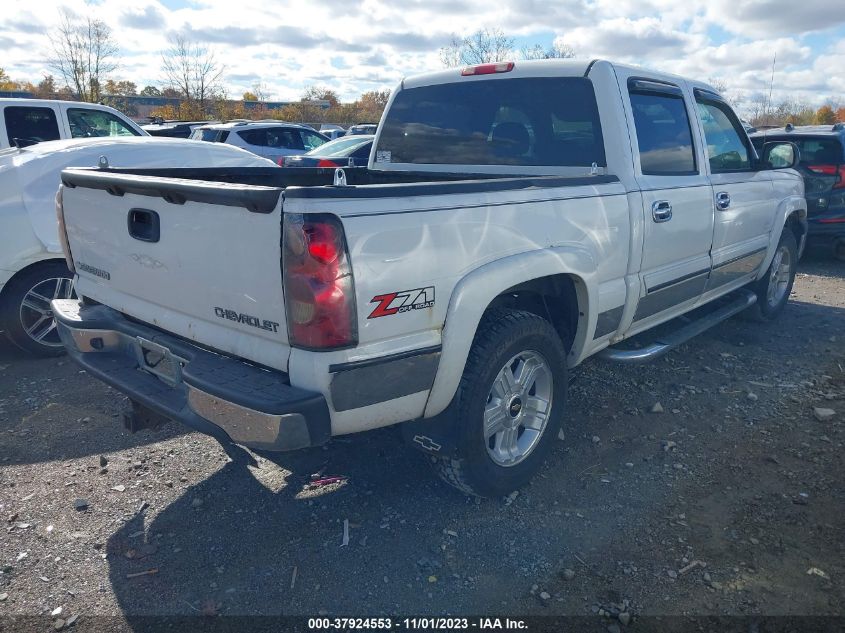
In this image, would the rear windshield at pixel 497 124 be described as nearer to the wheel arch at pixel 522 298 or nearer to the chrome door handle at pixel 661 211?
the chrome door handle at pixel 661 211

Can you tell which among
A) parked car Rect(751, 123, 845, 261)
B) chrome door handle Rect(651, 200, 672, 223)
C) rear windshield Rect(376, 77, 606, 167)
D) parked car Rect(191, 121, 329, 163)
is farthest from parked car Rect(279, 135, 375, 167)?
chrome door handle Rect(651, 200, 672, 223)

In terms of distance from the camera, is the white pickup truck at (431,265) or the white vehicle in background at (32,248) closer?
the white pickup truck at (431,265)

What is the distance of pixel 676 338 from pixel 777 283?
2.66 m

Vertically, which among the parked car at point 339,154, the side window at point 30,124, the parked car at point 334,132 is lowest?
the parked car at point 334,132

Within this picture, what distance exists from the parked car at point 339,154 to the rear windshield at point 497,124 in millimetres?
6808

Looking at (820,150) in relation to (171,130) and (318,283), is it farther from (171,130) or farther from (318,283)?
(171,130)

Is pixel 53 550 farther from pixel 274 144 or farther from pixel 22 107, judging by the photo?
pixel 274 144

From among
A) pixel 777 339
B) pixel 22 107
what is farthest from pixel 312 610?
pixel 22 107

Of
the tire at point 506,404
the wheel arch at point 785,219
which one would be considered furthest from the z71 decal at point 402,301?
the wheel arch at point 785,219

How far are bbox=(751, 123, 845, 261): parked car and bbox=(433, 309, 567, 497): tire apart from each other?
21.7 feet

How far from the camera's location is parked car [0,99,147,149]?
780 centimetres

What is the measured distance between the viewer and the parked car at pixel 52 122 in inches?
307

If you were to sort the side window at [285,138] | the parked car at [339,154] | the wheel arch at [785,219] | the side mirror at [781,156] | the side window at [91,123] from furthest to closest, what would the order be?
the side window at [285,138], the parked car at [339,154], the side window at [91,123], the wheel arch at [785,219], the side mirror at [781,156]

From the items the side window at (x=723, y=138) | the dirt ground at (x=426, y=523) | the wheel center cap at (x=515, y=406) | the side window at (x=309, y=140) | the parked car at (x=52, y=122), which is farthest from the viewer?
the side window at (x=309, y=140)
